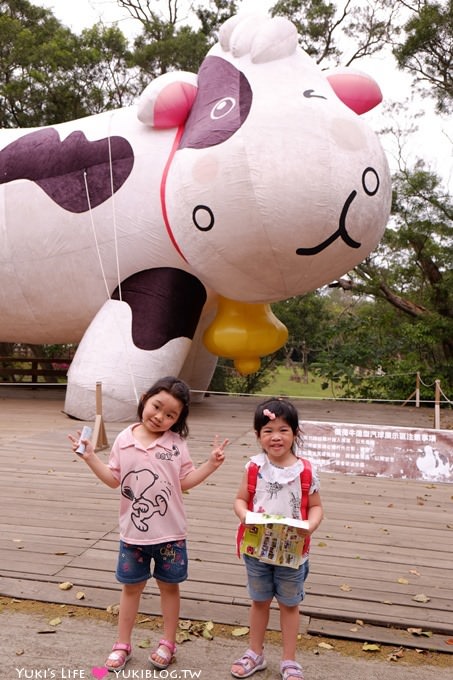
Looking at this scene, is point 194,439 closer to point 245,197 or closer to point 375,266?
point 245,197

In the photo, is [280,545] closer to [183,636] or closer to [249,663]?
[249,663]

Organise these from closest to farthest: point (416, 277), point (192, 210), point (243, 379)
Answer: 1. point (192, 210)
2. point (416, 277)
3. point (243, 379)

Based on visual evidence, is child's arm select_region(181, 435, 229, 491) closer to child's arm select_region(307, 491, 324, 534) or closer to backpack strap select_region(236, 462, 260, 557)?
backpack strap select_region(236, 462, 260, 557)

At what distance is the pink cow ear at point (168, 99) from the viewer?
781cm

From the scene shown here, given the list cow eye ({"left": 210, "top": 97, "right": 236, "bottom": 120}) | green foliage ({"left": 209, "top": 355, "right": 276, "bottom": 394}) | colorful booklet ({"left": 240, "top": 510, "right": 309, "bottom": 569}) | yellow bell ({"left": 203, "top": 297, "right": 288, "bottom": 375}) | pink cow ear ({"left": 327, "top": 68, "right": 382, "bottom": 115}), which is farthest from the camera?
green foliage ({"left": 209, "top": 355, "right": 276, "bottom": 394})

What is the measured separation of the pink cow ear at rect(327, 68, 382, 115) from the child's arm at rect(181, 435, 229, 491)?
6.40m

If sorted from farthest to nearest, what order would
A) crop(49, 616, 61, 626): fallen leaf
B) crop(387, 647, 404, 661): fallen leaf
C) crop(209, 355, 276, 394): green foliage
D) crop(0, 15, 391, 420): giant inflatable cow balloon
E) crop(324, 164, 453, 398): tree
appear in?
crop(209, 355, 276, 394): green foliage, crop(324, 164, 453, 398): tree, crop(0, 15, 391, 420): giant inflatable cow balloon, crop(49, 616, 61, 626): fallen leaf, crop(387, 647, 404, 661): fallen leaf

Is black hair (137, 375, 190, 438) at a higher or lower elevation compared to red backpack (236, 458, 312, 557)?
higher

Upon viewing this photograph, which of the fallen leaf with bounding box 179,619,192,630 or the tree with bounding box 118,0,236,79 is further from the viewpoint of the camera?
the tree with bounding box 118,0,236,79

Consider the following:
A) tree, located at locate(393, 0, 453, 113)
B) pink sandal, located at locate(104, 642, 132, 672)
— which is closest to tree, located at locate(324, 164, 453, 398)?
tree, located at locate(393, 0, 453, 113)

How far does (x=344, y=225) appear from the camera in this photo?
23.5 ft

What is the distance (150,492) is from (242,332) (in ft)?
20.1

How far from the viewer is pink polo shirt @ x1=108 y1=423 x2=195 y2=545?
2395mm

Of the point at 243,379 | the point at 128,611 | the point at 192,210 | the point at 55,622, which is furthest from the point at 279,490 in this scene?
the point at 243,379
